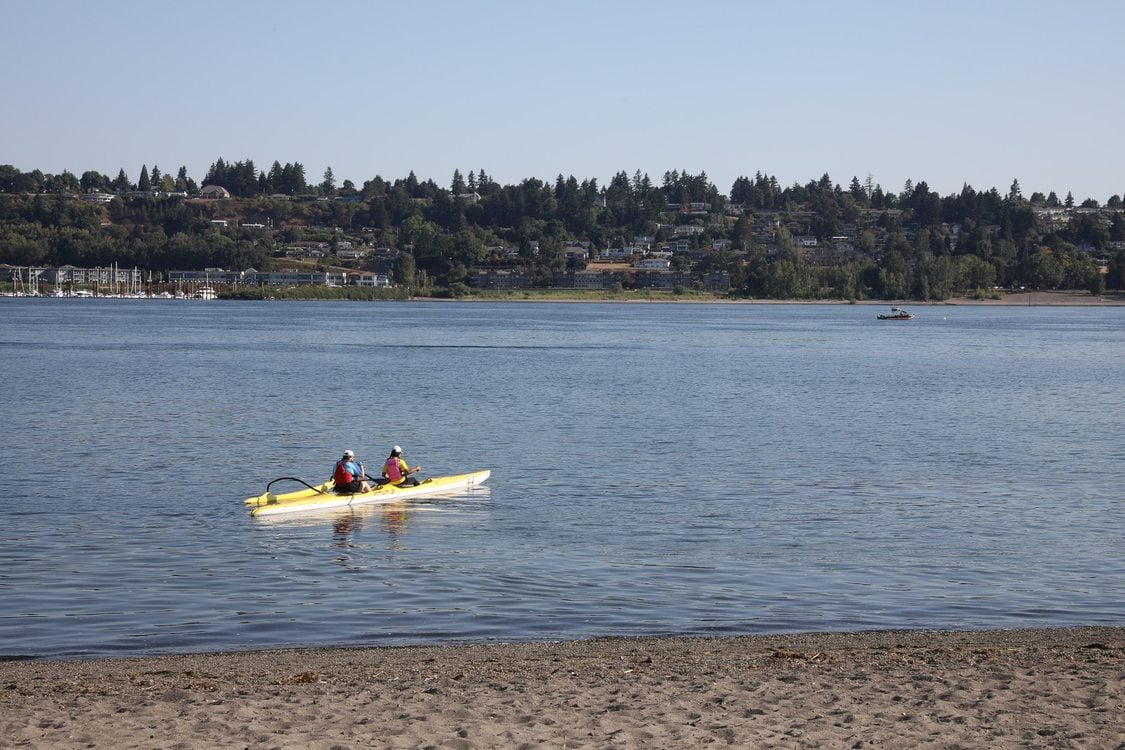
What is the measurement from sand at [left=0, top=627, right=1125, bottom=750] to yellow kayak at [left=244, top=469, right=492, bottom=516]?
11.1 meters

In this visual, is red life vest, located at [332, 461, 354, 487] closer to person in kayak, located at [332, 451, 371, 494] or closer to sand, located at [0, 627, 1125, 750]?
person in kayak, located at [332, 451, 371, 494]

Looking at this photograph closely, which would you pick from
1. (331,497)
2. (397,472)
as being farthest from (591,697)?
(397,472)

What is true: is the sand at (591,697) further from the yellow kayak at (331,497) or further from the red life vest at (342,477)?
the red life vest at (342,477)

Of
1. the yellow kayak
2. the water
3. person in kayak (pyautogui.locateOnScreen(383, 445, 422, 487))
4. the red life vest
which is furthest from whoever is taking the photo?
person in kayak (pyautogui.locateOnScreen(383, 445, 422, 487))

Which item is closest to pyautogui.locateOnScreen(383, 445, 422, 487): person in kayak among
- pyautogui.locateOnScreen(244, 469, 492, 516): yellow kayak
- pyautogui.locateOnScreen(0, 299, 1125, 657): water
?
pyautogui.locateOnScreen(244, 469, 492, 516): yellow kayak

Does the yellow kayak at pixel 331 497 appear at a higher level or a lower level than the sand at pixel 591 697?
lower

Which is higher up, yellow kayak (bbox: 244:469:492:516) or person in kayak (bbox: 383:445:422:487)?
person in kayak (bbox: 383:445:422:487)

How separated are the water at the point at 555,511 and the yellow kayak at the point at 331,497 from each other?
1.25ft

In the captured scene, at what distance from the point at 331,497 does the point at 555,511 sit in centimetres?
469

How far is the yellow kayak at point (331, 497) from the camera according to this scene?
27688mm

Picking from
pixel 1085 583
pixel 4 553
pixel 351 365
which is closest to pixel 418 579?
pixel 4 553

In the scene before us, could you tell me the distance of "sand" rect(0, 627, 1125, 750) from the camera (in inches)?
481

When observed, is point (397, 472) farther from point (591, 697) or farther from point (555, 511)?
point (591, 697)

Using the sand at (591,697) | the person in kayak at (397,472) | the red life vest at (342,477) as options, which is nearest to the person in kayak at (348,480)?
the red life vest at (342,477)
